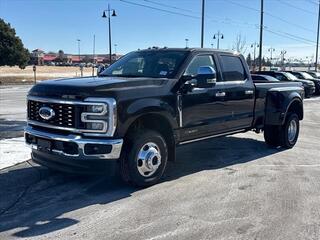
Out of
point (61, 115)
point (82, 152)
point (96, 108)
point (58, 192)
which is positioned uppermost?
point (96, 108)

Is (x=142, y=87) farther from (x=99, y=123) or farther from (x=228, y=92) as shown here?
(x=228, y=92)

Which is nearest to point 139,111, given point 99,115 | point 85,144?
point 99,115

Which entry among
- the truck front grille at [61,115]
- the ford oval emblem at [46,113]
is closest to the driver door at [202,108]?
the truck front grille at [61,115]

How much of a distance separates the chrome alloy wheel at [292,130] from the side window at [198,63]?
3095 millimetres

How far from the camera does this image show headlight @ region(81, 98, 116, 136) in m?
5.64

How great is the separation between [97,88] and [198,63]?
214cm

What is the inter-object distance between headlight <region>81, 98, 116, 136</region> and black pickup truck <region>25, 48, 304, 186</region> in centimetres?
1

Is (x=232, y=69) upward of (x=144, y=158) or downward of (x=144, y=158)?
upward

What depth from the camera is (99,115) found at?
223 inches

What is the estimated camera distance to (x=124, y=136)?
19.7ft

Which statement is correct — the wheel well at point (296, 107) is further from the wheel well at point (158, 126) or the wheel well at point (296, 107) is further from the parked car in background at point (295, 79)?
the parked car in background at point (295, 79)

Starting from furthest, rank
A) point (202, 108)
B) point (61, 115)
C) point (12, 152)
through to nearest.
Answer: point (12, 152) < point (202, 108) < point (61, 115)

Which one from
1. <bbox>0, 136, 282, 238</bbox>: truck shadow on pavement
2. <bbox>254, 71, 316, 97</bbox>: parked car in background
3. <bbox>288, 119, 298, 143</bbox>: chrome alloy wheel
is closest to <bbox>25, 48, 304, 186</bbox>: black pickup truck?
<bbox>0, 136, 282, 238</bbox>: truck shadow on pavement

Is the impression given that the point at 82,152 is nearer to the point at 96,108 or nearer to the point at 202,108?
the point at 96,108
